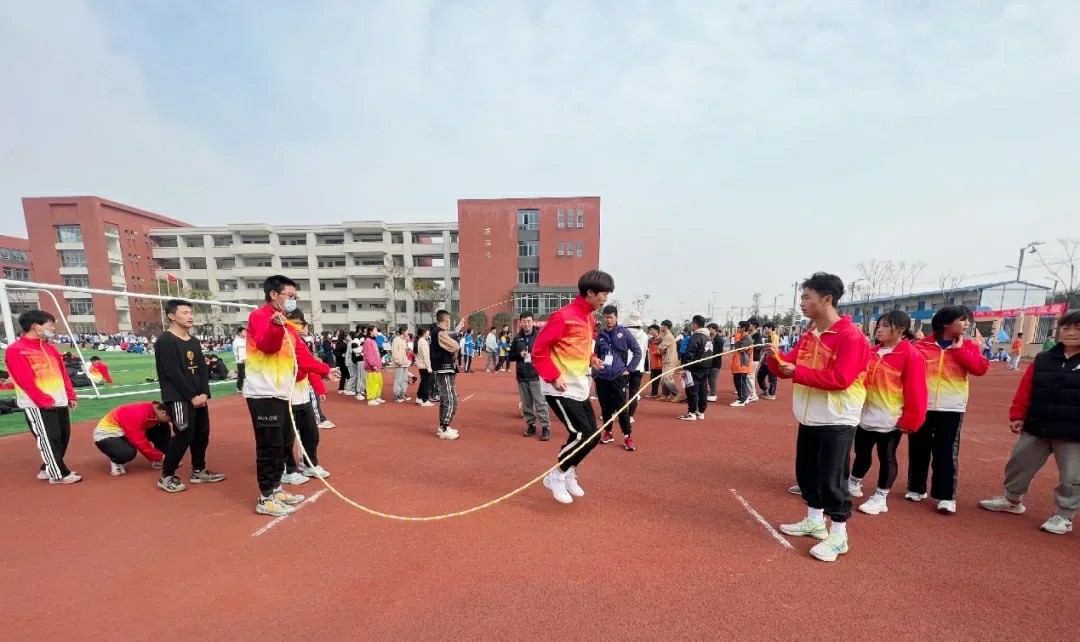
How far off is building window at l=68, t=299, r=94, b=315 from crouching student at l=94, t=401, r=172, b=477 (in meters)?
52.9

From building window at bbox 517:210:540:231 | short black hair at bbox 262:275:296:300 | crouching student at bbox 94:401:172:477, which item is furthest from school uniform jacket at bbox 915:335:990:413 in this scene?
building window at bbox 517:210:540:231

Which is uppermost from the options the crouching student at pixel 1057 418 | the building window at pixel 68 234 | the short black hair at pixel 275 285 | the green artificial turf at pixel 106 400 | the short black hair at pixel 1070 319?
the building window at pixel 68 234

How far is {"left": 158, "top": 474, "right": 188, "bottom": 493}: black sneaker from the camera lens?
4180 millimetres

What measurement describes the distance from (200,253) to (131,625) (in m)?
55.5

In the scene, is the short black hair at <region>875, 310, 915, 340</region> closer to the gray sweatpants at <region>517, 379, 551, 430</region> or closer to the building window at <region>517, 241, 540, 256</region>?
the gray sweatpants at <region>517, 379, 551, 430</region>

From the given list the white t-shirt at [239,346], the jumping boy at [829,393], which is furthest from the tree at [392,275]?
the jumping boy at [829,393]

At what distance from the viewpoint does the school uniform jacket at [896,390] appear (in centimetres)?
348

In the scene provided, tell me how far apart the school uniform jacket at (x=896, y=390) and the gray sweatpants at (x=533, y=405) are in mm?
3949

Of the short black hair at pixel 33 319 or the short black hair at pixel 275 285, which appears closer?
the short black hair at pixel 275 285

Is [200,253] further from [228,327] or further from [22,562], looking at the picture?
[22,562]

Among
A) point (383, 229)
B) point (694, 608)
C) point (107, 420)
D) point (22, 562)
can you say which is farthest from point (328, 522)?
point (383, 229)

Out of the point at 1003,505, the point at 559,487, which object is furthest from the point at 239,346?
the point at 1003,505

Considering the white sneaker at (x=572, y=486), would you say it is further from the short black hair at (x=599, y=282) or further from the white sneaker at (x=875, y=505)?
the white sneaker at (x=875, y=505)

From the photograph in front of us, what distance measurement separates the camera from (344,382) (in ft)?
36.1
